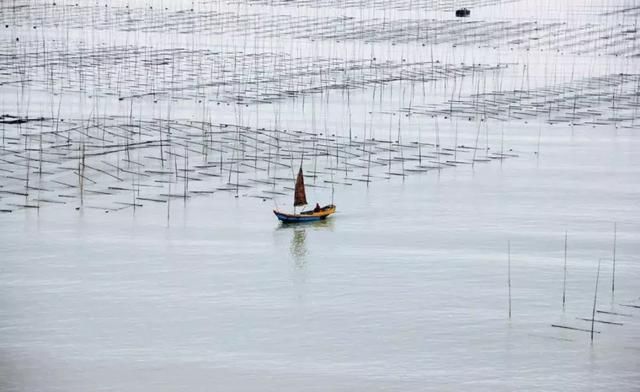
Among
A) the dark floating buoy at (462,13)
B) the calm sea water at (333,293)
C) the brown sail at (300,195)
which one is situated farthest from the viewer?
the dark floating buoy at (462,13)

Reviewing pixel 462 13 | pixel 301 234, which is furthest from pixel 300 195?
pixel 462 13

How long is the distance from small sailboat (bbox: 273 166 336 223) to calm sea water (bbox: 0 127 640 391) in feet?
1.46

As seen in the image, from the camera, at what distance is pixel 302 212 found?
38125 millimetres

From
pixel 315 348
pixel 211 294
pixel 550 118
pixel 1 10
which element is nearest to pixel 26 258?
pixel 211 294

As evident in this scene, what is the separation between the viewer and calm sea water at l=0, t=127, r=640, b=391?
2634 centimetres

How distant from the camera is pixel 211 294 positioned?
1227 inches

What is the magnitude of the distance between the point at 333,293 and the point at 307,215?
22.0 ft

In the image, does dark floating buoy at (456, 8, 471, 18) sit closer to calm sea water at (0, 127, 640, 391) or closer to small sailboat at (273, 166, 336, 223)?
calm sea water at (0, 127, 640, 391)

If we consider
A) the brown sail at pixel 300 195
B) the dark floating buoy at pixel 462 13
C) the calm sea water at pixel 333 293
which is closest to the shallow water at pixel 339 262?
the calm sea water at pixel 333 293

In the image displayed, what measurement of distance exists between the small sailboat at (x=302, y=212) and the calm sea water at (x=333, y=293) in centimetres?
45

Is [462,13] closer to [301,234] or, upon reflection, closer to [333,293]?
[301,234]

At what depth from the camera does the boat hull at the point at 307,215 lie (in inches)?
1475

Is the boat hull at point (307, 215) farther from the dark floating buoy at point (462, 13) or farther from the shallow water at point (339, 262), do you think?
the dark floating buoy at point (462, 13)

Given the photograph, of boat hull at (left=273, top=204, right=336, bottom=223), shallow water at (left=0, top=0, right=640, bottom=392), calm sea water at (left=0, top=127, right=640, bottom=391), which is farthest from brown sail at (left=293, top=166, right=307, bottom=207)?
calm sea water at (left=0, top=127, right=640, bottom=391)
